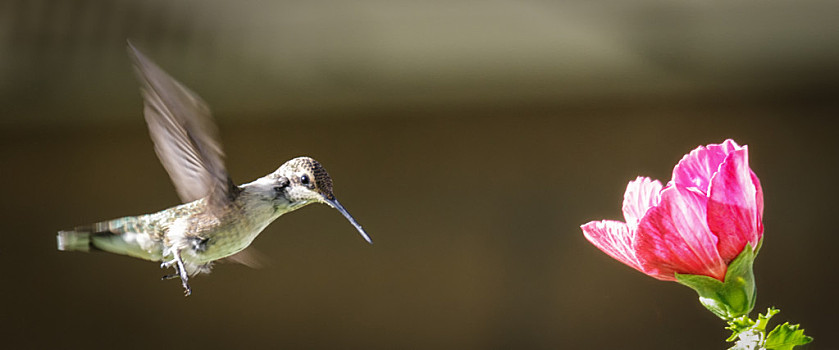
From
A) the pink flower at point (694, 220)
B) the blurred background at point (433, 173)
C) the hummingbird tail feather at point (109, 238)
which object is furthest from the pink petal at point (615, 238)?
the blurred background at point (433, 173)

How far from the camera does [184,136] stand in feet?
1.37

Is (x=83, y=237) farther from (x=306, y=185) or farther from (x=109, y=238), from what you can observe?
(x=306, y=185)

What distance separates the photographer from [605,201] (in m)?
2.28

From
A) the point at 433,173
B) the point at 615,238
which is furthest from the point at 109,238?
the point at 433,173

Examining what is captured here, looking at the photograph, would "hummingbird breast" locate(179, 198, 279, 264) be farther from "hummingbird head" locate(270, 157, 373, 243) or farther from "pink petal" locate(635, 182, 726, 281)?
"pink petal" locate(635, 182, 726, 281)

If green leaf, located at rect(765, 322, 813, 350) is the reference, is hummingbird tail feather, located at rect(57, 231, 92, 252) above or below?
above

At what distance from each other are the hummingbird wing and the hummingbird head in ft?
0.09

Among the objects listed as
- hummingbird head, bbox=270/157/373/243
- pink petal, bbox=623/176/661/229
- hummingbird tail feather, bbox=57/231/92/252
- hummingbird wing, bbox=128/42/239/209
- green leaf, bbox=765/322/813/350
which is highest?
hummingbird wing, bbox=128/42/239/209

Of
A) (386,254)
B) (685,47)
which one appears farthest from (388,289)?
(685,47)

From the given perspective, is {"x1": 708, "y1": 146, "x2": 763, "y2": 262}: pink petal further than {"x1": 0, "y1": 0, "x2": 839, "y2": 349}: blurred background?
No

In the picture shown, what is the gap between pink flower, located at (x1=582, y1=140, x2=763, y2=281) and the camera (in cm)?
35

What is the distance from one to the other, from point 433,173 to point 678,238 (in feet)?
6.30

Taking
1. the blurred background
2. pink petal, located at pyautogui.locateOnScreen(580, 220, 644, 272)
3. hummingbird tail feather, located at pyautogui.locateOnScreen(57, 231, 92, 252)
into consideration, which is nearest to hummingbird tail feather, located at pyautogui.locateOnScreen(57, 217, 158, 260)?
hummingbird tail feather, located at pyautogui.locateOnScreen(57, 231, 92, 252)

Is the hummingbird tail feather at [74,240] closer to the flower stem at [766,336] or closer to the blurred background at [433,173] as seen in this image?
the flower stem at [766,336]
